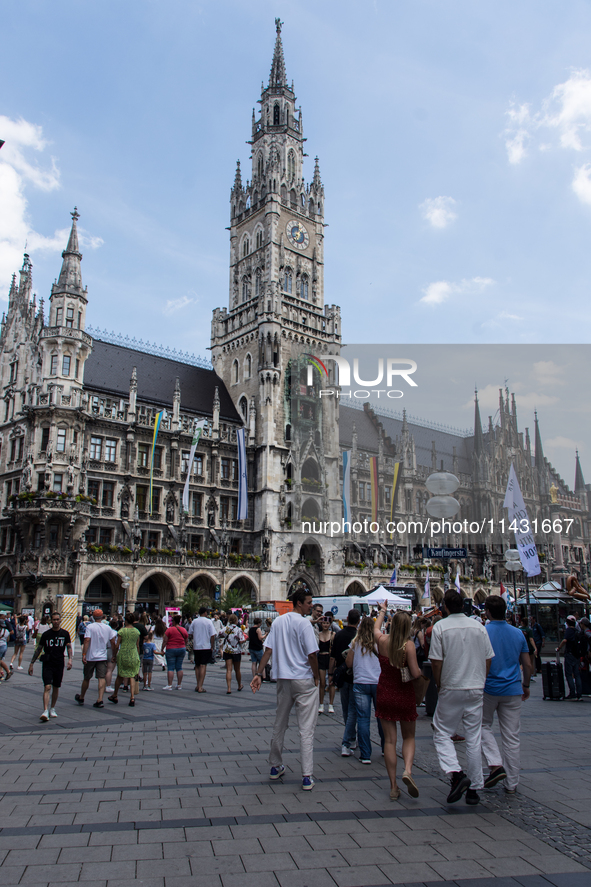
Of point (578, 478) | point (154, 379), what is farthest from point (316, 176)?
point (578, 478)

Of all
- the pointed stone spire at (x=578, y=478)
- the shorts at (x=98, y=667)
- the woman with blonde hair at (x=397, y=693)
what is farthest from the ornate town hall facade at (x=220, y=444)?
the woman with blonde hair at (x=397, y=693)

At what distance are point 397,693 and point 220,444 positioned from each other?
1641 inches

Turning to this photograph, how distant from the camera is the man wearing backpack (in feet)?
47.9

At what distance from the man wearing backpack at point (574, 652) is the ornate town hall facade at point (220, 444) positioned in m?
27.9

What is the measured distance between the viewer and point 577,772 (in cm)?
775

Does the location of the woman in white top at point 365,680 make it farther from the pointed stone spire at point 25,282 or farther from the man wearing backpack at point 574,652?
the pointed stone spire at point 25,282

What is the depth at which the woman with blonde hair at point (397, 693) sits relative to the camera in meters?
6.66

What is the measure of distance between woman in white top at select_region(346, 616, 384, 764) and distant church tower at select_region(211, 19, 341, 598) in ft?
125

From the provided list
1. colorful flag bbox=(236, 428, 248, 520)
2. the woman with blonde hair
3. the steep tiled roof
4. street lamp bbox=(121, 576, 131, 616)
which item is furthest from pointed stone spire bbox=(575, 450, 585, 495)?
the woman with blonde hair

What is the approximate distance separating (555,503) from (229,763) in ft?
231

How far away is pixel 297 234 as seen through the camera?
187ft

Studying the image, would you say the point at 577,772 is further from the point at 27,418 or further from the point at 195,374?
the point at 195,374

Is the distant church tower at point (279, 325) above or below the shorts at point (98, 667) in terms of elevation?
above

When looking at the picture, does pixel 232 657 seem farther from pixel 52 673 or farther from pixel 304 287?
pixel 304 287
